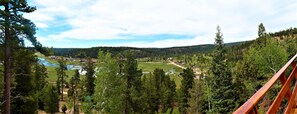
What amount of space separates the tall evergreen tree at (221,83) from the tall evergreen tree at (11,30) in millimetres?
20570

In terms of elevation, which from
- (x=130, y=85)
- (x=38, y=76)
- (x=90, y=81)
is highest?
(x=38, y=76)

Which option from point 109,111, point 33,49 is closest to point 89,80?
point 109,111

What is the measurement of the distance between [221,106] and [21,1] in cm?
2227

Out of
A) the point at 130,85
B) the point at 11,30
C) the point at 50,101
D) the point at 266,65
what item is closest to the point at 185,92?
the point at 130,85

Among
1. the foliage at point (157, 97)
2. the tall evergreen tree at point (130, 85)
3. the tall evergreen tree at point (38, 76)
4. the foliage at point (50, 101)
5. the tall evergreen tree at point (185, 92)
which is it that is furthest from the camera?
the foliage at point (157, 97)

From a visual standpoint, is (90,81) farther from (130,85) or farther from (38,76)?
(38,76)

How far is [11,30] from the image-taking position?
14109 mm

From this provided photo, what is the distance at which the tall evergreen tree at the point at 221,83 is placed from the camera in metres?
30.2

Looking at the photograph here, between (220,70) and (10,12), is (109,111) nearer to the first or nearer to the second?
(220,70)

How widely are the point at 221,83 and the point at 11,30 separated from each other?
71.8ft

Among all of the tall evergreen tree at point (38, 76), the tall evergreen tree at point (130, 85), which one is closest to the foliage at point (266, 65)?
the tall evergreen tree at point (130, 85)

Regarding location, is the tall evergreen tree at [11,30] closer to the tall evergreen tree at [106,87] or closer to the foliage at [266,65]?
the tall evergreen tree at [106,87]

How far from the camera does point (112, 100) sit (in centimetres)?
2930

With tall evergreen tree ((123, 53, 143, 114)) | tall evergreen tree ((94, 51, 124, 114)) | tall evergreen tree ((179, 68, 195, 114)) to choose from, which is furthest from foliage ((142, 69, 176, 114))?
tall evergreen tree ((94, 51, 124, 114))
